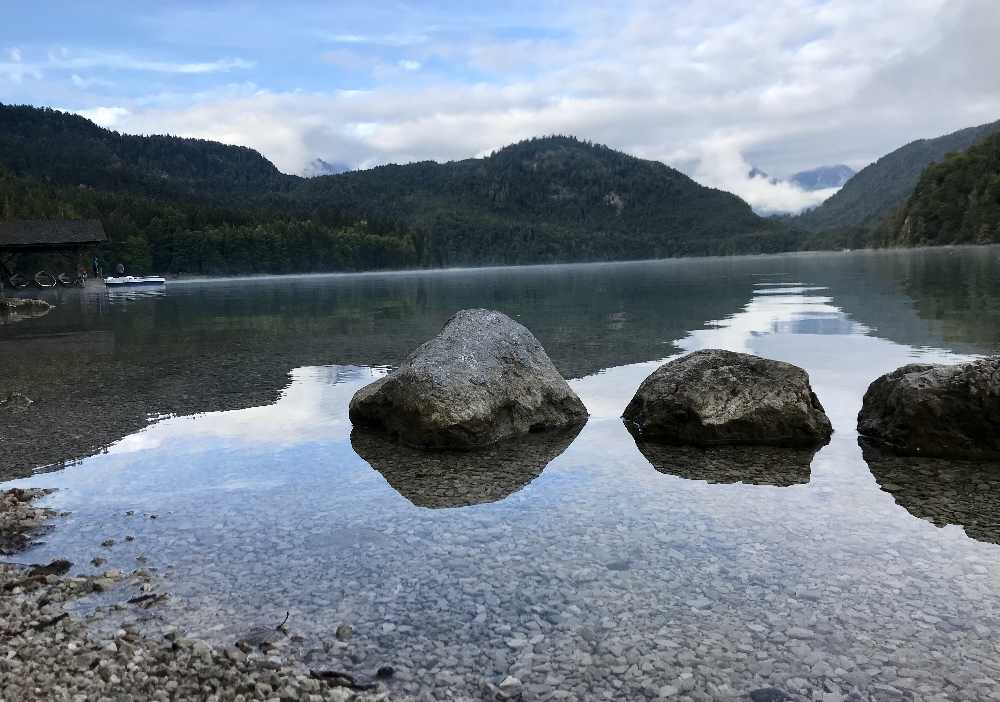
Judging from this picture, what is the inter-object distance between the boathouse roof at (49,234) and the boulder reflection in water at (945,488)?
8251 centimetres

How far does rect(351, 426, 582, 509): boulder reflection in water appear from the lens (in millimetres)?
9352

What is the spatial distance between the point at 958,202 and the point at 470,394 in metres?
180

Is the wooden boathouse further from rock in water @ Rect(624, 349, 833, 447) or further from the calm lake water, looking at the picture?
rock in water @ Rect(624, 349, 833, 447)

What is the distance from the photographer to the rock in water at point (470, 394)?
38.4 feet

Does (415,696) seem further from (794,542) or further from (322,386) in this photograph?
(322,386)

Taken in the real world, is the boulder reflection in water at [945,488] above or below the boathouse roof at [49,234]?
below

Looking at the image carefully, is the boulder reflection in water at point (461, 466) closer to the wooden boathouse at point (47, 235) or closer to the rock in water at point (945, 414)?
the rock in water at point (945, 414)

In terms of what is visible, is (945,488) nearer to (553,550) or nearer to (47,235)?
(553,550)

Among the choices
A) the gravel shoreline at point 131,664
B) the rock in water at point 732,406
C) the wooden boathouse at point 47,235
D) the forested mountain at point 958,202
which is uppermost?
the forested mountain at point 958,202

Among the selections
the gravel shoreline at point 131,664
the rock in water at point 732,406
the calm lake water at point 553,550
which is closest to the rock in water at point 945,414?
the calm lake water at point 553,550

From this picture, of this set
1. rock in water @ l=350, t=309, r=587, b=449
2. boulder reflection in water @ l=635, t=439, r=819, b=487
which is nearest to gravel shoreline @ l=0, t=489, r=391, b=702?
rock in water @ l=350, t=309, r=587, b=449

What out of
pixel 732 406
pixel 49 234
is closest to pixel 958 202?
pixel 49 234

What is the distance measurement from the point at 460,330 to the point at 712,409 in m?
4.61

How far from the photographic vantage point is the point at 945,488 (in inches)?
363
